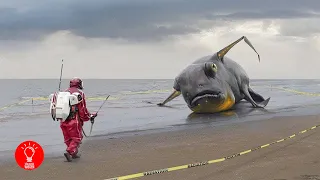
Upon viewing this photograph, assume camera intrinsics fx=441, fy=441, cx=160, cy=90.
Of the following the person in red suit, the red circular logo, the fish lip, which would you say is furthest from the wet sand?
the fish lip

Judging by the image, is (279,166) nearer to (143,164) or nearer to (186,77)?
(143,164)

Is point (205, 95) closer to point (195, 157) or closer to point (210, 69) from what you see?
point (210, 69)

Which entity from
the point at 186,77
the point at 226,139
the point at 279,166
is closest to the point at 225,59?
the point at 186,77

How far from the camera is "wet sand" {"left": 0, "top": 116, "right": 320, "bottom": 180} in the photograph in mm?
7992

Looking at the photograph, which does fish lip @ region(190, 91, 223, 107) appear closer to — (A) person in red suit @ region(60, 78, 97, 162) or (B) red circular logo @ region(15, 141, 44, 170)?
(A) person in red suit @ region(60, 78, 97, 162)

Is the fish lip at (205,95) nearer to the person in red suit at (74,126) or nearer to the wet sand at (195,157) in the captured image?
the wet sand at (195,157)

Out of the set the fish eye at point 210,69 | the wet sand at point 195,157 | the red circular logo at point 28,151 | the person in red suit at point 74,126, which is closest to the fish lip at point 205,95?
the fish eye at point 210,69

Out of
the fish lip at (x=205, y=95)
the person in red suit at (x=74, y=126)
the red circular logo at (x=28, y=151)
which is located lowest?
the fish lip at (x=205, y=95)

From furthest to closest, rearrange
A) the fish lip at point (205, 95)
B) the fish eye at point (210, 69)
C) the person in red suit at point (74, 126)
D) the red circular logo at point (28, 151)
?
the fish eye at point (210, 69) < the fish lip at point (205, 95) < the person in red suit at point (74, 126) < the red circular logo at point (28, 151)

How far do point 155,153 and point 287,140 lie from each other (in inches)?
145

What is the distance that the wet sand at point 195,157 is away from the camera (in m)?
7.99

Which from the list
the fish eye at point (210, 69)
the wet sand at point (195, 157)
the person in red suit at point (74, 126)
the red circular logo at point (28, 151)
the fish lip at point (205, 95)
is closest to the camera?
the red circular logo at point (28, 151)

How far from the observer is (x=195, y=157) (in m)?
9.61

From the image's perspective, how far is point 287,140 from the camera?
11508 mm
